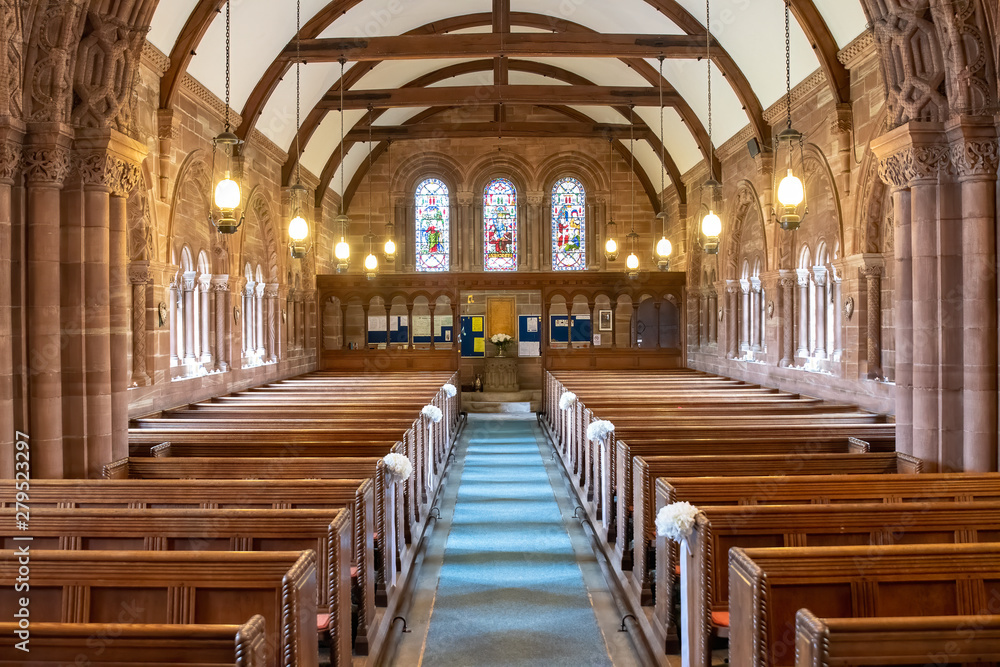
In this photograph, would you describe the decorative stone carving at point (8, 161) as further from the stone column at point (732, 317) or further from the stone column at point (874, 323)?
the stone column at point (732, 317)

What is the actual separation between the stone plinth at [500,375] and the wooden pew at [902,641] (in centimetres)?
1499

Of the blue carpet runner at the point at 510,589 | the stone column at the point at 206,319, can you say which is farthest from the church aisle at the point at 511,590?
the stone column at the point at 206,319

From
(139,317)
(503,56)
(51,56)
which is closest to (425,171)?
(503,56)

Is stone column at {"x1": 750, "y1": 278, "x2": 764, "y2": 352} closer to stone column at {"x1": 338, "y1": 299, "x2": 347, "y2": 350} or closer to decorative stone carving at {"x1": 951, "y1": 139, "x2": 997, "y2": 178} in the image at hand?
decorative stone carving at {"x1": 951, "y1": 139, "x2": 997, "y2": 178}

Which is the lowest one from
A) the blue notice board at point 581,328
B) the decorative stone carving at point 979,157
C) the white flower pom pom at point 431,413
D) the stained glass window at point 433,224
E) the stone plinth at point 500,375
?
the stone plinth at point 500,375

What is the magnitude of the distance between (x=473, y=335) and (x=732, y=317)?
6.92m

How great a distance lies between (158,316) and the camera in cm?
876

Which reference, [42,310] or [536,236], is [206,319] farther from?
[536,236]

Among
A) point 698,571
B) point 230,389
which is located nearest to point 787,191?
point 698,571

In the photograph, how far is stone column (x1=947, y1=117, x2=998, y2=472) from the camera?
4.89 metres

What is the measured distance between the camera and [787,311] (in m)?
11.0

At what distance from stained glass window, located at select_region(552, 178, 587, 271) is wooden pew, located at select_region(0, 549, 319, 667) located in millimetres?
16394

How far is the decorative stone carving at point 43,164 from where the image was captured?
482 cm

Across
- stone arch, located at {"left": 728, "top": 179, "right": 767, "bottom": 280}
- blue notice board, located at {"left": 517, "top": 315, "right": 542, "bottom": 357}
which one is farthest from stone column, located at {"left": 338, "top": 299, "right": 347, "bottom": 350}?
stone arch, located at {"left": 728, "top": 179, "right": 767, "bottom": 280}
